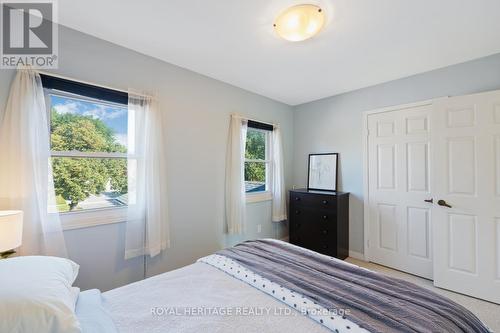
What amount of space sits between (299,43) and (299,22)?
416 mm

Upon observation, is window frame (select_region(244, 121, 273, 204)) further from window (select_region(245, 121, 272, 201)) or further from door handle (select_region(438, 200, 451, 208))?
door handle (select_region(438, 200, 451, 208))

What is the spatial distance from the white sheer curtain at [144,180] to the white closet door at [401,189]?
8.97ft

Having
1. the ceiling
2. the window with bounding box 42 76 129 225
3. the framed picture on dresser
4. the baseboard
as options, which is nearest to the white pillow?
the window with bounding box 42 76 129 225

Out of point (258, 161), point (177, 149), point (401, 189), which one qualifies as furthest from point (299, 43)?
point (401, 189)

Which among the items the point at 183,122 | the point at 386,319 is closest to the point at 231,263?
the point at 386,319

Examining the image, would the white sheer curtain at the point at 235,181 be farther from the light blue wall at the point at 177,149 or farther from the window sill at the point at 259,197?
the window sill at the point at 259,197

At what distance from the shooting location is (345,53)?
218cm

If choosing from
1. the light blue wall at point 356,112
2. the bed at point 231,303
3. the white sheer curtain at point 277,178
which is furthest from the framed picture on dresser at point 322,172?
the bed at point 231,303

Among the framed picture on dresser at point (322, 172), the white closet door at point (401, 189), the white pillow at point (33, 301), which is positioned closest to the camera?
the white pillow at point (33, 301)

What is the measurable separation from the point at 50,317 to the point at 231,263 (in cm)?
95

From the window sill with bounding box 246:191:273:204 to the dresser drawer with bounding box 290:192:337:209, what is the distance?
0.36 meters

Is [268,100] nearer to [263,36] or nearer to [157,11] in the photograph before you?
[263,36]

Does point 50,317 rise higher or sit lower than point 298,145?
lower

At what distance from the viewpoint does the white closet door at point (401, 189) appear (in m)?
2.67
